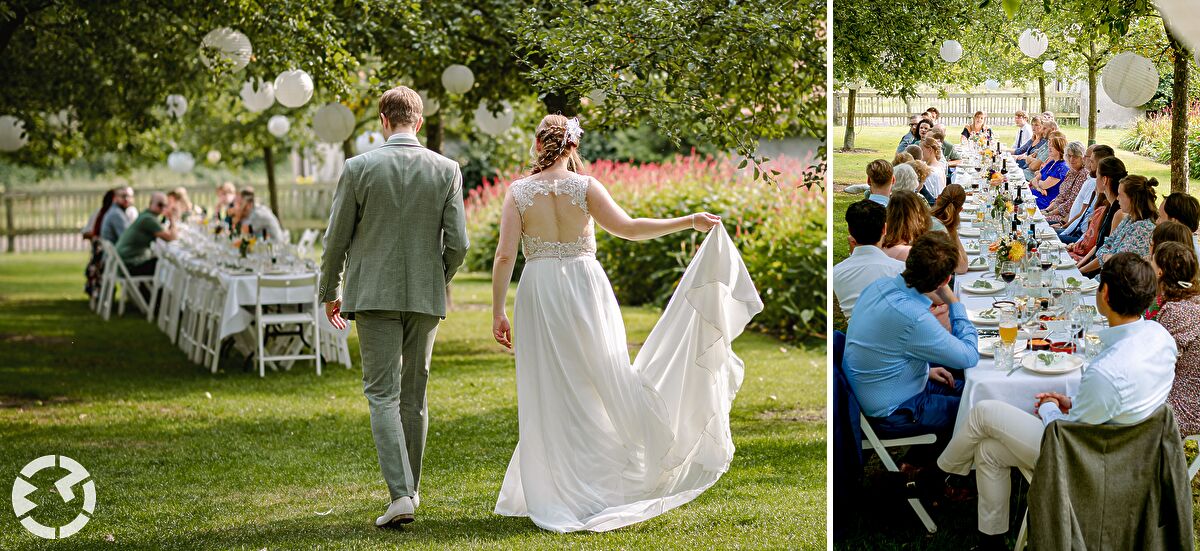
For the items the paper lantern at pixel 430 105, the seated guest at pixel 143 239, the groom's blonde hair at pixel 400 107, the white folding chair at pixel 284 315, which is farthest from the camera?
the seated guest at pixel 143 239

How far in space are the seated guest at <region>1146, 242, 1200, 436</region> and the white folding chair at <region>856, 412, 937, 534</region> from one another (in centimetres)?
81


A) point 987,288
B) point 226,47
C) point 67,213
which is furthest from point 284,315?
point 67,213

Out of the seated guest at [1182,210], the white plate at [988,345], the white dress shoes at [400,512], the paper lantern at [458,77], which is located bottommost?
the white dress shoes at [400,512]

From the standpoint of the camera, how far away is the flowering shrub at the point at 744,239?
9.87 metres

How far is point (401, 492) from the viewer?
178 inches

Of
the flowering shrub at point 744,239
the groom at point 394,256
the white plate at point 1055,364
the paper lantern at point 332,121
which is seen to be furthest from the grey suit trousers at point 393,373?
the paper lantern at point 332,121

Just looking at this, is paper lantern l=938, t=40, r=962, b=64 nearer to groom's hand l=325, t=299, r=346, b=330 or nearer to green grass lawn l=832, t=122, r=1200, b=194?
green grass lawn l=832, t=122, r=1200, b=194

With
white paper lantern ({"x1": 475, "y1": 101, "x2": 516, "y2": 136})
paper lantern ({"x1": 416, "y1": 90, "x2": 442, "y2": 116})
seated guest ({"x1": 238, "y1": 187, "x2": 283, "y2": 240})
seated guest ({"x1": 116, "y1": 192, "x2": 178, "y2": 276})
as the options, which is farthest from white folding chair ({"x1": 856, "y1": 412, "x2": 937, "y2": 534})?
seated guest ({"x1": 116, "y1": 192, "x2": 178, "y2": 276})

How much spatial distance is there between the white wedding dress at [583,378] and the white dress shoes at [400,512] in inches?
15.5

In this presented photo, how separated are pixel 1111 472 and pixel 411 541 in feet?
8.23

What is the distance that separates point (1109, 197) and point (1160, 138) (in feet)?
0.84

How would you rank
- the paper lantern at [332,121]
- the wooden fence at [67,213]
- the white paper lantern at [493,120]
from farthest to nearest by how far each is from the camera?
the wooden fence at [67,213], the white paper lantern at [493,120], the paper lantern at [332,121]

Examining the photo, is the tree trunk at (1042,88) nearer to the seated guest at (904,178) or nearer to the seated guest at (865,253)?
the seated guest at (904,178)

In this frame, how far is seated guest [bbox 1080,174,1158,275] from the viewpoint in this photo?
3.95 metres
